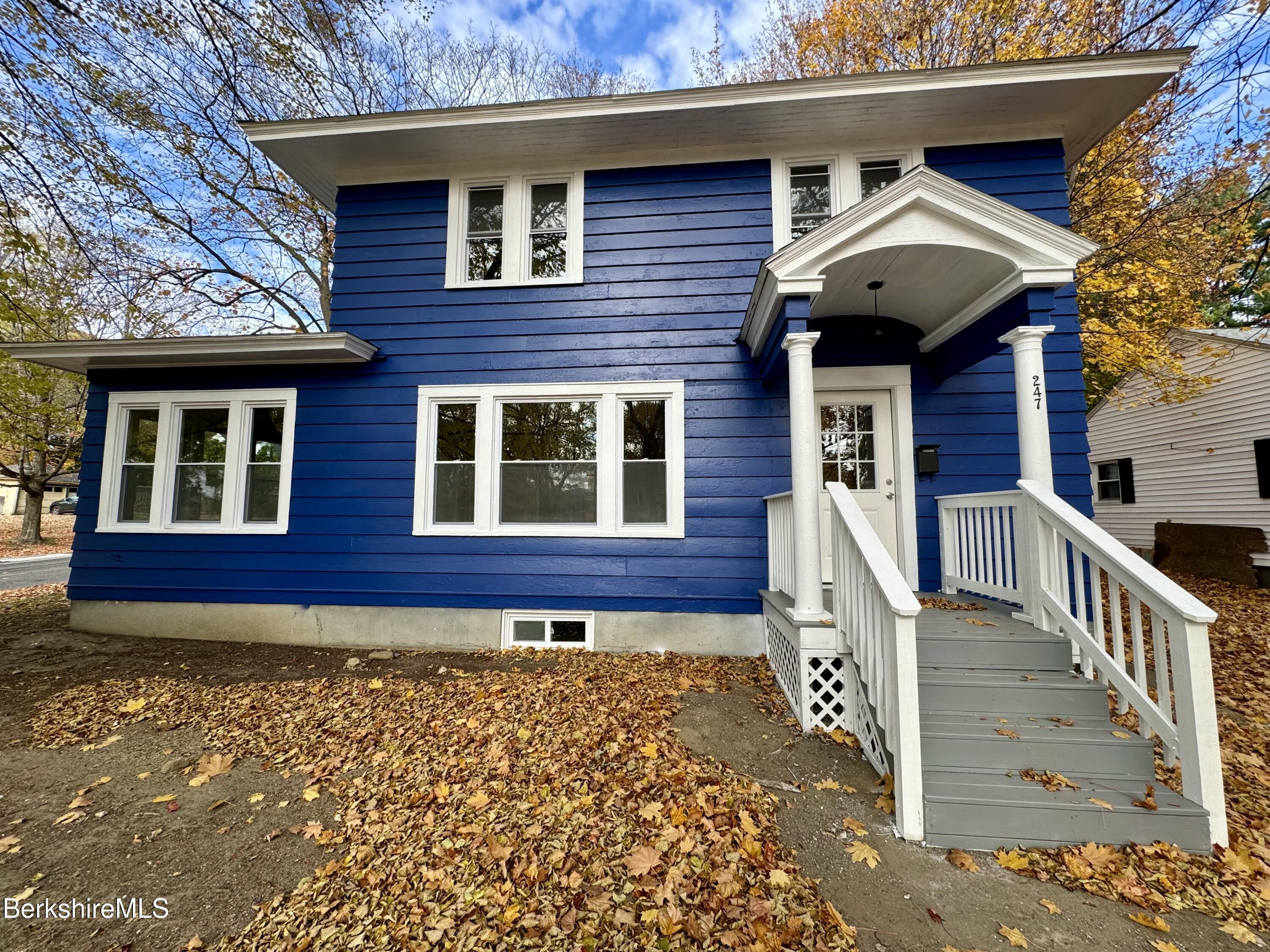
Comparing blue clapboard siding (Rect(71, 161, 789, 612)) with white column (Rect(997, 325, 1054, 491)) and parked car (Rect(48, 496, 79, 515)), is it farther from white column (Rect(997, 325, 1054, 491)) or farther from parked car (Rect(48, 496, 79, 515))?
parked car (Rect(48, 496, 79, 515))

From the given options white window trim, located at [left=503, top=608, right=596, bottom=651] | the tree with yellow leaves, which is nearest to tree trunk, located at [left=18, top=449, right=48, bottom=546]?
white window trim, located at [left=503, top=608, right=596, bottom=651]

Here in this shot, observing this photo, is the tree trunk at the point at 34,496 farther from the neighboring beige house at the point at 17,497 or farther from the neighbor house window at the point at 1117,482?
the neighbor house window at the point at 1117,482

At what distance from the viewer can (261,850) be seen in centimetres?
228

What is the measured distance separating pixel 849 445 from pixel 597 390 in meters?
2.59

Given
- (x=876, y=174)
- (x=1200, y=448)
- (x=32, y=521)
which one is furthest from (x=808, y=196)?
(x=32, y=521)

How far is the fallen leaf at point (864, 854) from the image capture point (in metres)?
2.14

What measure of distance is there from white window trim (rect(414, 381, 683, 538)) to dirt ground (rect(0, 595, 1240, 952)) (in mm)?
1862

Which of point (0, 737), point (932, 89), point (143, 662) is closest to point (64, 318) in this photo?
point (143, 662)

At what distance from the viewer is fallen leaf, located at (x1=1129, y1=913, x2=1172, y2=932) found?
1.80 meters

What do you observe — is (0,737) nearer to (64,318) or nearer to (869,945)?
(869,945)

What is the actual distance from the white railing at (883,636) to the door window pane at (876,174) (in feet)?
12.0

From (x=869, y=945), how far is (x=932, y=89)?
6.24 metres

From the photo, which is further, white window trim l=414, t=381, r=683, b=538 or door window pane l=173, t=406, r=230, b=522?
door window pane l=173, t=406, r=230, b=522

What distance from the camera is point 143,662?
4.69m
